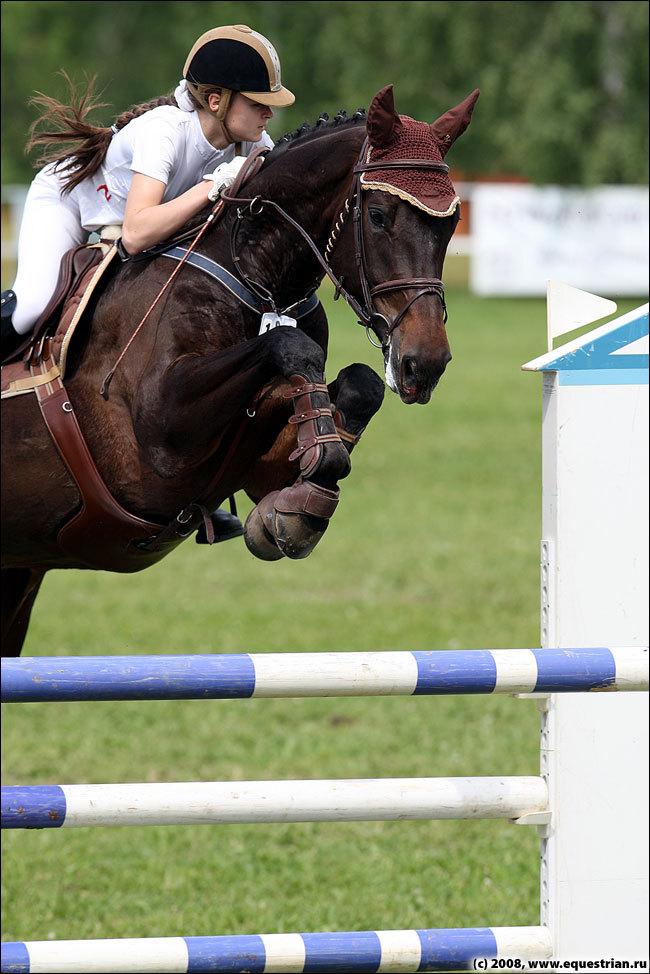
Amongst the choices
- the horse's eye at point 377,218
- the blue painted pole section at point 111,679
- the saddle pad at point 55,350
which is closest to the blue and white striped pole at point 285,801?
the blue painted pole section at point 111,679

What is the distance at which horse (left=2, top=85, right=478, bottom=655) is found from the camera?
2955mm

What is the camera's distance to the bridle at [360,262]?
9.64ft

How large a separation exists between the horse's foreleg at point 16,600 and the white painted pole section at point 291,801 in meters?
1.17

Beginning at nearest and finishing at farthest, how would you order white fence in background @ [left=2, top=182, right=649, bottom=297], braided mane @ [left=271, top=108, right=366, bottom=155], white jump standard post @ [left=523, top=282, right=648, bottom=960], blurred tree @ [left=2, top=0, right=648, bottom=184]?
white jump standard post @ [left=523, top=282, right=648, bottom=960] < braided mane @ [left=271, top=108, right=366, bottom=155] < blurred tree @ [left=2, top=0, right=648, bottom=184] < white fence in background @ [left=2, top=182, right=649, bottom=297]

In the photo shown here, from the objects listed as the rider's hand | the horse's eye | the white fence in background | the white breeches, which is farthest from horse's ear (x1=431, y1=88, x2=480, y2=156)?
the white fence in background

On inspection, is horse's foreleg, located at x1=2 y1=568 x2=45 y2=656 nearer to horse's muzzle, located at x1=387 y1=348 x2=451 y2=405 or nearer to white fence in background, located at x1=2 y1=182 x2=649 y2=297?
horse's muzzle, located at x1=387 y1=348 x2=451 y2=405

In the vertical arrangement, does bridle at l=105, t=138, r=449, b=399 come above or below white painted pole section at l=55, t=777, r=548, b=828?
above

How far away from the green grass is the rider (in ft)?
1.85

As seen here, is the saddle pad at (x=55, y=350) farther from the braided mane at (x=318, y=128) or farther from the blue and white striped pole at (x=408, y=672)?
the blue and white striped pole at (x=408, y=672)

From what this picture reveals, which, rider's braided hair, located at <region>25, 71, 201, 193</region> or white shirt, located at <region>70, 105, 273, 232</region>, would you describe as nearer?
white shirt, located at <region>70, 105, 273, 232</region>

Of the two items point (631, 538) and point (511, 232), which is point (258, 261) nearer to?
point (631, 538)

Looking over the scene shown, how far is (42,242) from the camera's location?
3588 millimetres

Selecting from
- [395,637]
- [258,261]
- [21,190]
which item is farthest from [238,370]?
[21,190]

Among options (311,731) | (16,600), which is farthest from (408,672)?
(311,731)
